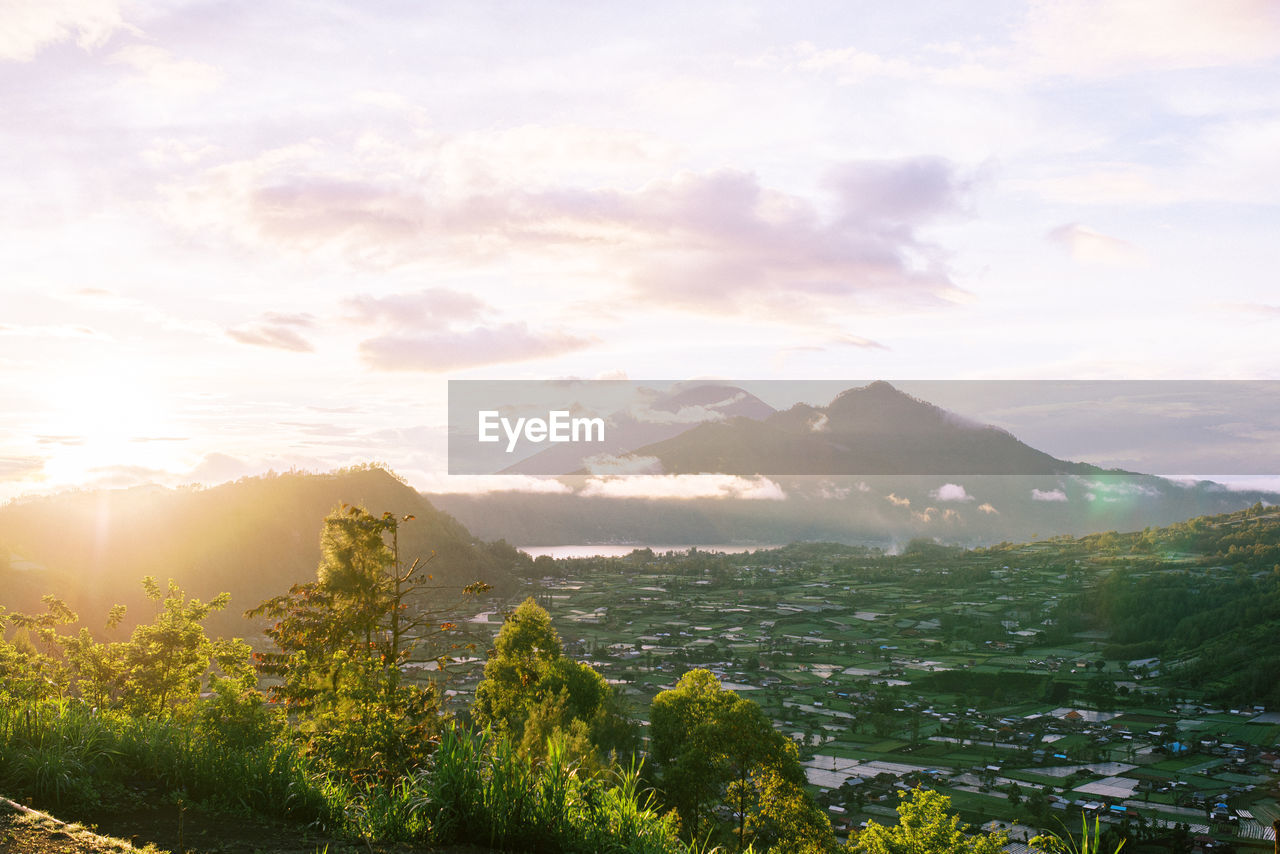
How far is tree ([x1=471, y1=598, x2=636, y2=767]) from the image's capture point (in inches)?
1025

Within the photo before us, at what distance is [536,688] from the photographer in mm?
27609

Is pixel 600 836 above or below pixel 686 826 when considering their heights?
above

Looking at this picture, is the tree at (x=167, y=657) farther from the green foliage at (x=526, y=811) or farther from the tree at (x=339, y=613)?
the green foliage at (x=526, y=811)

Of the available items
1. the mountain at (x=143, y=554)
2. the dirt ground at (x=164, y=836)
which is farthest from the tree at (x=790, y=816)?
the mountain at (x=143, y=554)

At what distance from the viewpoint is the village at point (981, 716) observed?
73375mm

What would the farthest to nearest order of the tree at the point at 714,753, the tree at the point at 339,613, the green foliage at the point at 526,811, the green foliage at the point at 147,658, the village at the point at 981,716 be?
the village at the point at 981,716, the tree at the point at 714,753, the green foliage at the point at 147,658, the tree at the point at 339,613, the green foliage at the point at 526,811

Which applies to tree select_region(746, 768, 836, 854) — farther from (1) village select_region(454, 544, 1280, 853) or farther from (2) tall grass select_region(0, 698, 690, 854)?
(2) tall grass select_region(0, 698, 690, 854)

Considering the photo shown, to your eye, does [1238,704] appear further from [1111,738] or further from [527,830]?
[527,830]

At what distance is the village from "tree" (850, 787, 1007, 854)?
9.51m

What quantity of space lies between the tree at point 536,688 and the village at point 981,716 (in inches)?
788

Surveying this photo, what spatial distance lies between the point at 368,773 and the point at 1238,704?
534 feet

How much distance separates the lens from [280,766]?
30.1ft

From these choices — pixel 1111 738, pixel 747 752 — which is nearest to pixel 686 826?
pixel 747 752

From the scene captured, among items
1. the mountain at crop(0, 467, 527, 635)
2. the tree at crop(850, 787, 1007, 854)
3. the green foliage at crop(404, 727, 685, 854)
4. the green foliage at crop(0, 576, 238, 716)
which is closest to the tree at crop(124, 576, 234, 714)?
the green foliage at crop(0, 576, 238, 716)
